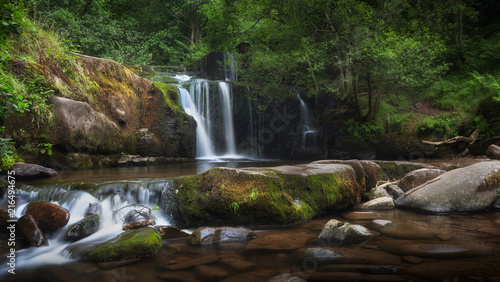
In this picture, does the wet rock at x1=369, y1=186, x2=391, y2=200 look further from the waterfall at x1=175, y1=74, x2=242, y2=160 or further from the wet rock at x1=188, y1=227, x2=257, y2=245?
the waterfall at x1=175, y1=74, x2=242, y2=160

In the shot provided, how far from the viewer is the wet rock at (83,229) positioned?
13.3ft

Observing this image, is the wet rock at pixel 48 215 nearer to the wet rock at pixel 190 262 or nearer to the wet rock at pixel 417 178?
the wet rock at pixel 190 262

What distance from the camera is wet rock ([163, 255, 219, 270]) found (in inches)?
121

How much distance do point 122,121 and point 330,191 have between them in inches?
298

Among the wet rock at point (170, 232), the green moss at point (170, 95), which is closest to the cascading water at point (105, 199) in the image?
the wet rock at point (170, 232)

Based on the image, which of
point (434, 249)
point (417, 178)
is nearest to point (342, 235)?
point (434, 249)

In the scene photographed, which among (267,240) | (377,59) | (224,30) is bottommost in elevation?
(267,240)

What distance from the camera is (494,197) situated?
535cm

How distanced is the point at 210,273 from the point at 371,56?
1031 centimetres

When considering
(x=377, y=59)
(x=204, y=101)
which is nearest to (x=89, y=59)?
(x=204, y=101)

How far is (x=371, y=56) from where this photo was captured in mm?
10984

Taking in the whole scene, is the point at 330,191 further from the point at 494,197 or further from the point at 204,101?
the point at 204,101

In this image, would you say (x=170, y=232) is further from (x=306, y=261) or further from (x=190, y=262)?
(x=306, y=261)

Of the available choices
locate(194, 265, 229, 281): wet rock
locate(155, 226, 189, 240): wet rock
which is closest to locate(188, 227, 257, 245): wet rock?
locate(155, 226, 189, 240): wet rock
